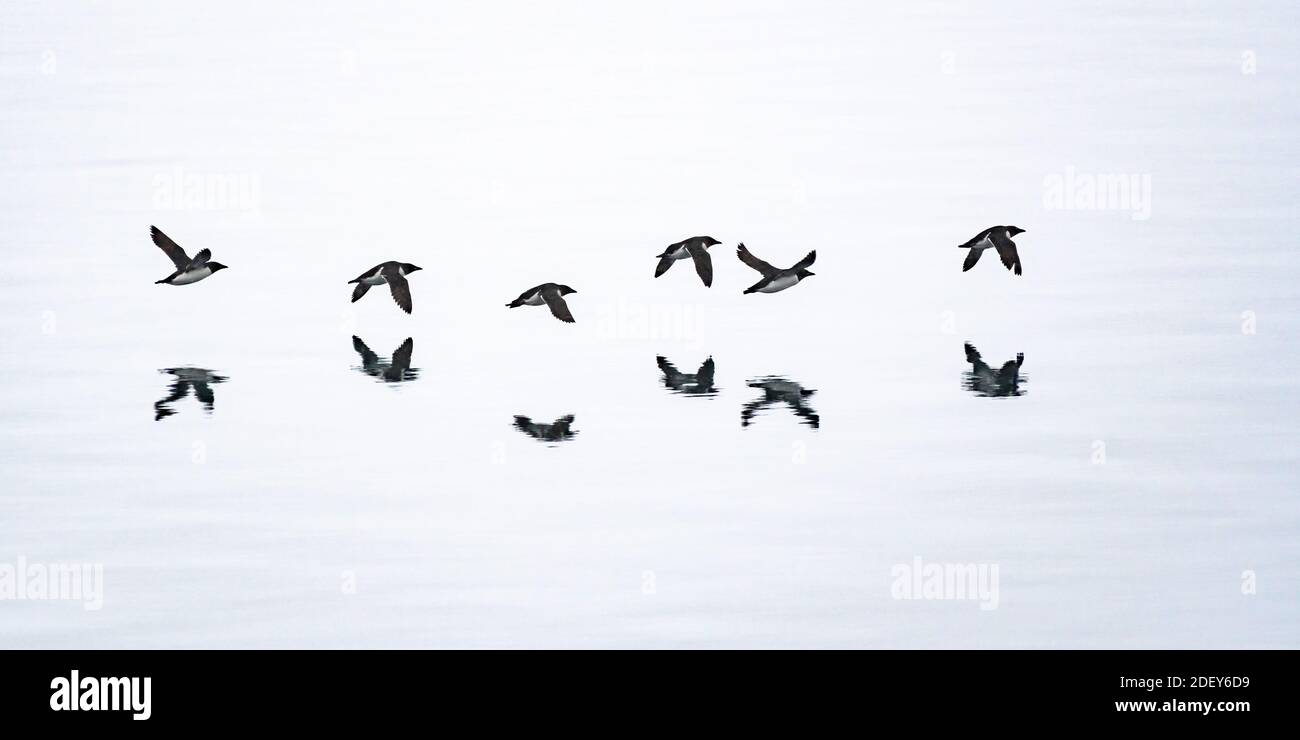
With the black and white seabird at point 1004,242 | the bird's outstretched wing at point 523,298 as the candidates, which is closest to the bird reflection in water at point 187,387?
the bird's outstretched wing at point 523,298

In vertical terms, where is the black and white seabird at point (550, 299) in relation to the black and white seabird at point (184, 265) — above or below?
below

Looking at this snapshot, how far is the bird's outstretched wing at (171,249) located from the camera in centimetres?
3619

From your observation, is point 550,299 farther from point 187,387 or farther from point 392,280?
point 187,387

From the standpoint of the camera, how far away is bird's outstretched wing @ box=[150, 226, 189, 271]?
36.2m

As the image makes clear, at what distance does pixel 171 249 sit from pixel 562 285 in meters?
6.90

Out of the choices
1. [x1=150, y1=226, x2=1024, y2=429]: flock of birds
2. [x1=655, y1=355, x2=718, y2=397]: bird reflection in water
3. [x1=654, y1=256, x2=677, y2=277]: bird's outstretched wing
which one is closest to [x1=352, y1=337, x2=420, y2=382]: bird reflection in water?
[x1=150, y1=226, x2=1024, y2=429]: flock of birds

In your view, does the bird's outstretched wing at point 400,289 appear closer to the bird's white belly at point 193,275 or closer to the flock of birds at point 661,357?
the flock of birds at point 661,357

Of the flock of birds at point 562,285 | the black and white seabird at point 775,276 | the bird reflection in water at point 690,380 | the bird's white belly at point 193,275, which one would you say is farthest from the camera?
the bird's white belly at point 193,275

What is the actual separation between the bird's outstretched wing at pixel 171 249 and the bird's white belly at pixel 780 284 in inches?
372

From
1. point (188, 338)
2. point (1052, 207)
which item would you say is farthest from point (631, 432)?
→ point (1052, 207)

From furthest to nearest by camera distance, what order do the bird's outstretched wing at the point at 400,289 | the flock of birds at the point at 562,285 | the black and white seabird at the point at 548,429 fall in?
the bird's outstretched wing at the point at 400,289 → the flock of birds at the point at 562,285 → the black and white seabird at the point at 548,429

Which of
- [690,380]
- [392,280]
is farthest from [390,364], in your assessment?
[690,380]

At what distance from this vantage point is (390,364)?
31422 mm

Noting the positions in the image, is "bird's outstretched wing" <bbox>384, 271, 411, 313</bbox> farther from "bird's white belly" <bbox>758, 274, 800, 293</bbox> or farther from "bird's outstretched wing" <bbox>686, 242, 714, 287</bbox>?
"bird's white belly" <bbox>758, 274, 800, 293</bbox>
